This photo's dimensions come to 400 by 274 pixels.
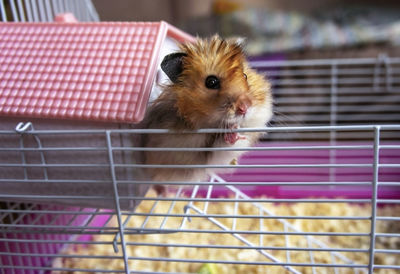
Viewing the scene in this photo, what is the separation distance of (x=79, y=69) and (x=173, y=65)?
0.26 m

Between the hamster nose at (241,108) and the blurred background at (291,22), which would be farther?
the blurred background at (291,22)

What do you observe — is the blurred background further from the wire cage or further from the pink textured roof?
the pink textured roof

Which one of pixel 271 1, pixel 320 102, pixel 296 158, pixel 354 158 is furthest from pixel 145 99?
pixel 271 1

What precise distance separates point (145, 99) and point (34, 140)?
12.5 inches

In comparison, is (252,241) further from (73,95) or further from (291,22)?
(291,22)

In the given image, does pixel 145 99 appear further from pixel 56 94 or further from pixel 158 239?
pixel 158 239

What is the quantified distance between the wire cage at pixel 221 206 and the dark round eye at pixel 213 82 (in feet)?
0.54

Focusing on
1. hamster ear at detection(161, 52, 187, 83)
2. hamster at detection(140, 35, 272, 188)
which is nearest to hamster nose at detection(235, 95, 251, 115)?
hamster at detection(140, 35, 272, 188)

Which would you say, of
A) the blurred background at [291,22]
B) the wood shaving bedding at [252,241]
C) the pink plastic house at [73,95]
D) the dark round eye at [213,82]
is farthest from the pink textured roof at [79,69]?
the blurred background at [291,22]

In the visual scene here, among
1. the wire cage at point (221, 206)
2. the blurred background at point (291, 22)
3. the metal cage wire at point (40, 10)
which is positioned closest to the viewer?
the wire cage at point (221, 206)

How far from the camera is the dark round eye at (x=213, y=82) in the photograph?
33.3 inches

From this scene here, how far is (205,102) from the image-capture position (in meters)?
0.83

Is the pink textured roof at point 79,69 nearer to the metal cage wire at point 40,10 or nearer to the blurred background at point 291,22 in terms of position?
the metal cage wire at point 40,10

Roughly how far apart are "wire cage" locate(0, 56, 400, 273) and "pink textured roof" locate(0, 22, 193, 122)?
7cm
